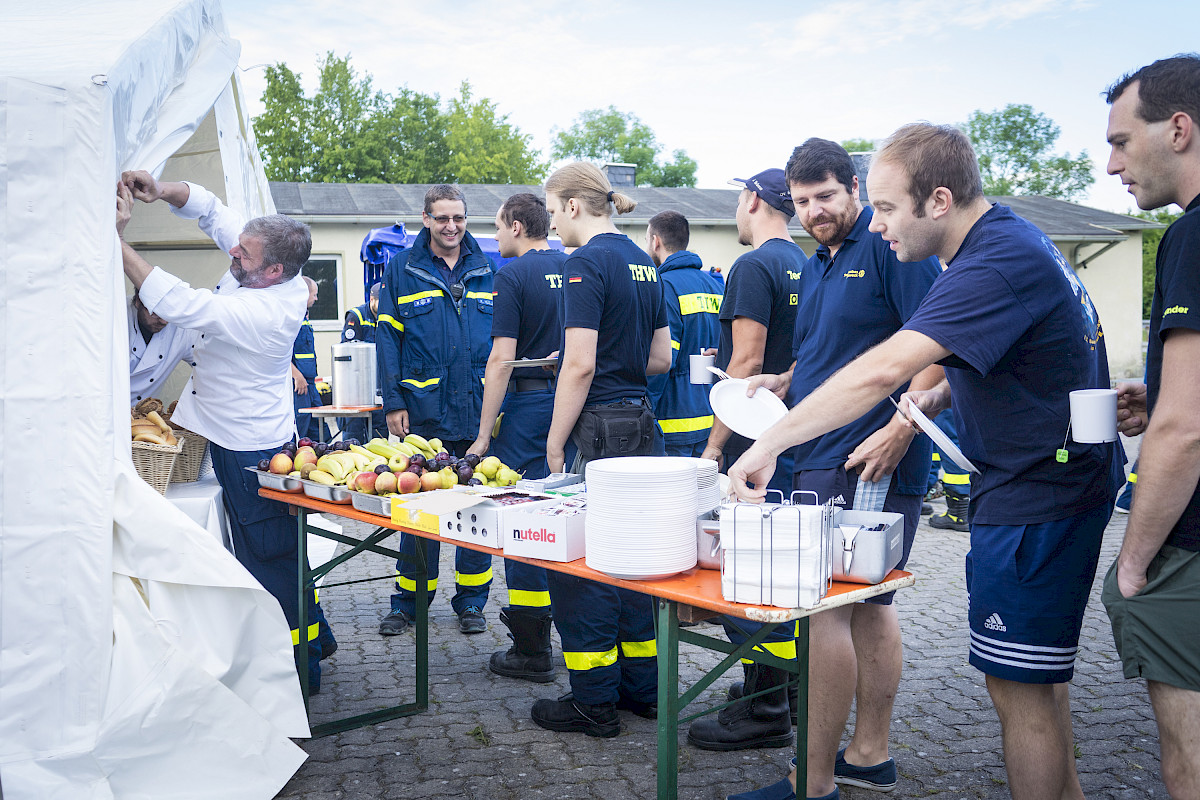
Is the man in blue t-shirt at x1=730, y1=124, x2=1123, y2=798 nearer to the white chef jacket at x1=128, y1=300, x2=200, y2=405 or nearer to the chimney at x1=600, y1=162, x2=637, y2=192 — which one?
the white chef jacket at x1=128, y1=300, x2=200, y2=405

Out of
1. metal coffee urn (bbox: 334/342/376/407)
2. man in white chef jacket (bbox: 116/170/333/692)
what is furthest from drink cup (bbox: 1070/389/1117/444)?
metal coffee urn (bbox: 334/342/376/407)

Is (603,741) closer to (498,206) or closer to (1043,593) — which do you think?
(1043,593)

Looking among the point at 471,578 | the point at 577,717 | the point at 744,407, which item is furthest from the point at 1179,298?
the point at 471,578

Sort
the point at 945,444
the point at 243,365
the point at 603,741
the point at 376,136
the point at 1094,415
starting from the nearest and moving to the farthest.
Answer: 1. the point at 1094,415
2. the point at 945,444
3. the point at 603,741
4. the point at 243,365
5. the point at 376,136

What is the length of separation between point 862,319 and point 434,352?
2.71m

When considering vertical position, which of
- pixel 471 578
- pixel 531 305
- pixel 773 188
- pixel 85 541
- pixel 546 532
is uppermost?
pixel 773 188

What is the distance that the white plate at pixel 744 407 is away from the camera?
110 inches

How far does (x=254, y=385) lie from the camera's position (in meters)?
3.77

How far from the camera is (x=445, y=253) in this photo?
16.6 ft

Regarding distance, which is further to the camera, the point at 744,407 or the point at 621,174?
the point at 621,174

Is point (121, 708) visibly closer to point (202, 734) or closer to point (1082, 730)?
point (202, 734)

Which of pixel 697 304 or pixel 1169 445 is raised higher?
pixel 697 304

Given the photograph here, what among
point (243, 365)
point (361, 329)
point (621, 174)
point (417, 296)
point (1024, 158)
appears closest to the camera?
point (243, 365)

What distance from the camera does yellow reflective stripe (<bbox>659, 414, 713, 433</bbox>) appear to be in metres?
5.20
